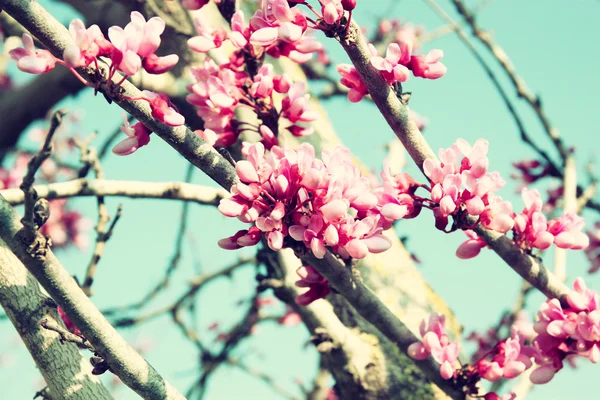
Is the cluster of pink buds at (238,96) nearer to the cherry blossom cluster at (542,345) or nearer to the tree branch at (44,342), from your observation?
the tree branch at (44,342)

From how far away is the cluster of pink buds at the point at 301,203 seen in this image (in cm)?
141

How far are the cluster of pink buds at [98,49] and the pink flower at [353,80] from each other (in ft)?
1.76

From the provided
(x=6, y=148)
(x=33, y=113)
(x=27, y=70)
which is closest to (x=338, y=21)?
(x=27, y=70)

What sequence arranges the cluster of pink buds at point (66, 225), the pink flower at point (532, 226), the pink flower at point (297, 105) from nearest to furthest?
the pink flower at point (532, 226) < the pink flower at point (297, 105) < the cluster of pink buds at point (66, 225)

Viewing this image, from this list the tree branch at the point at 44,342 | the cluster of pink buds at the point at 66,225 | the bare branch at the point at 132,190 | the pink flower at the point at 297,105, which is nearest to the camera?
the tree branch at the point at 44,342

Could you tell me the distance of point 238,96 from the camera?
1.92 m

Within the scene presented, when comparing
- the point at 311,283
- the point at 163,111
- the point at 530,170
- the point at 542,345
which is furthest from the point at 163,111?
the point at 530,170

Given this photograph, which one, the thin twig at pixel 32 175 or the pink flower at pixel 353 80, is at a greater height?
the thin twig at pixel 32 175

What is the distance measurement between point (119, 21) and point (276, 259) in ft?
5.29

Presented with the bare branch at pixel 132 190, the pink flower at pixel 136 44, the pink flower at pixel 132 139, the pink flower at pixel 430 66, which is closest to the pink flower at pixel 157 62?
the pink flower at pixel 136 44

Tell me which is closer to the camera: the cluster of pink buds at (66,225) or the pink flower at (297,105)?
the pink flower at (297,105)

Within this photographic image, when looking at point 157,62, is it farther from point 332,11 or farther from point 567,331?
point 567,331

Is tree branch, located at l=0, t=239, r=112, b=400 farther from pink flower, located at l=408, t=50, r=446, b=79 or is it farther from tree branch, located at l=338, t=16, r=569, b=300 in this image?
pink flower, located at l=408, t=50, r=446, b=79

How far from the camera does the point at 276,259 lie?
2.55 meters
